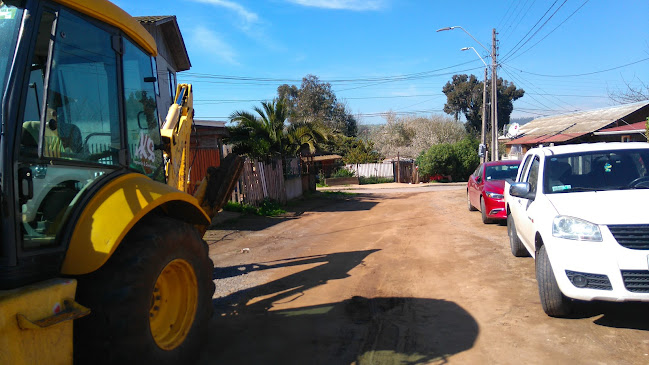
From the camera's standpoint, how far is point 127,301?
310cm

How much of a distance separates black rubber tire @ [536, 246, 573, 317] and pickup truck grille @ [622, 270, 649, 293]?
637mm

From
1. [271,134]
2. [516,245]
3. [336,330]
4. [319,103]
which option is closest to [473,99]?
[319,103]

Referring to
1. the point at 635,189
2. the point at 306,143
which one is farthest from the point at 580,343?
the point at 306,143

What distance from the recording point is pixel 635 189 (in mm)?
5414

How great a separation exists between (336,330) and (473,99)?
206ft

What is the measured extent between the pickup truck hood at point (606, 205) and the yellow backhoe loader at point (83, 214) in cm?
366

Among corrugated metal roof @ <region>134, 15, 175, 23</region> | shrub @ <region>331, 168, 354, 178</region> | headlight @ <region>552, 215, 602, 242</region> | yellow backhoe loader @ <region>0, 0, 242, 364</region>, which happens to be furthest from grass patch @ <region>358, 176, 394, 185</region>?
yellow backhoe loader @ <region>0, 0, 242, 364</region>

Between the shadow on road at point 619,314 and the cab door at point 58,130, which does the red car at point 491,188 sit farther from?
the cab door at point 58,130

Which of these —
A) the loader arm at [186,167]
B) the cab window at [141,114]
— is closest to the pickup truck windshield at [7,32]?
the cab window at [141,114]

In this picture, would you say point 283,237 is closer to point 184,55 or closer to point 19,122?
point 19,122

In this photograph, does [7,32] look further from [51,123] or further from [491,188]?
[491,188]

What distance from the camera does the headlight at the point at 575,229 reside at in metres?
4.59

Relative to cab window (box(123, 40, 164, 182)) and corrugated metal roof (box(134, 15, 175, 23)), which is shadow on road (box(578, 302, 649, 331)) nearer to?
cab window (box(123, 40, 164, 182))

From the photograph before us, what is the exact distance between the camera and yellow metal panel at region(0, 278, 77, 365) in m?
2.46
